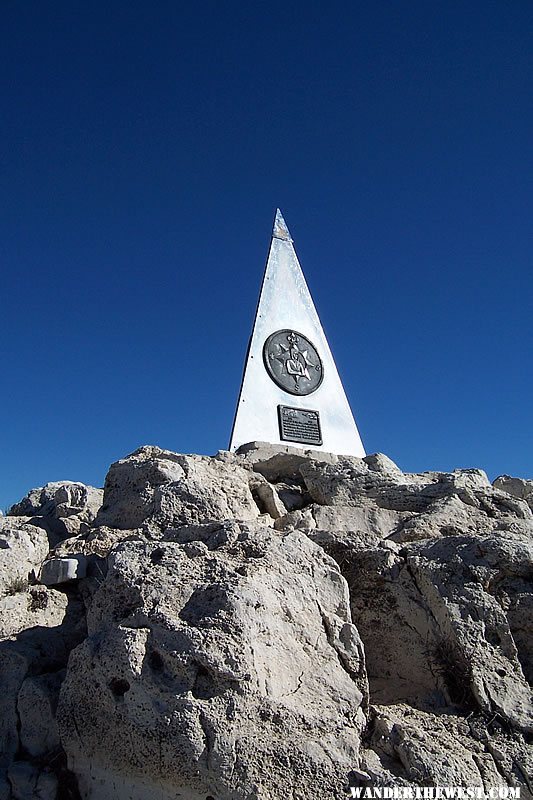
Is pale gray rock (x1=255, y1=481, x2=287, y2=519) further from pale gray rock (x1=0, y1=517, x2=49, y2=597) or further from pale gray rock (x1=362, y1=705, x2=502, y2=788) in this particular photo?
pale gray rock (x1=362, y1=705, x2=502, y2=788)

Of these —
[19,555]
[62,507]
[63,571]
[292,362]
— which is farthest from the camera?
[292,362]

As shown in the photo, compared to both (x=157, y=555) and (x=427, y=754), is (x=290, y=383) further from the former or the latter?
(x=427, y=754)

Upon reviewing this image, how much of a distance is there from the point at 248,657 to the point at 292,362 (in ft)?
25.1

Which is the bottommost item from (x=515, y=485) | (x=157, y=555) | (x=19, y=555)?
(x=157, y=555)

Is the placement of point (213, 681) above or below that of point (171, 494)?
below

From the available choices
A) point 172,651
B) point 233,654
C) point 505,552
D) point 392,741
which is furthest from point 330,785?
point 505,552

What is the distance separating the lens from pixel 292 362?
1005 centimetres

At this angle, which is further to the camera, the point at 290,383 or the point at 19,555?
the point at 290,383

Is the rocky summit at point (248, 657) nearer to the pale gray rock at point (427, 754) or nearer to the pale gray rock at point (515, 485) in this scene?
the pale gray rock at point (427, 754)

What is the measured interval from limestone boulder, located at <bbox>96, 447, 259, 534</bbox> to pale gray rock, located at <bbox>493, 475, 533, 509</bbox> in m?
3.90

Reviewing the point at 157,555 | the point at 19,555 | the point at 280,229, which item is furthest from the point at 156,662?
the point at 280,229

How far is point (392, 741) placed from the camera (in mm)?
2686

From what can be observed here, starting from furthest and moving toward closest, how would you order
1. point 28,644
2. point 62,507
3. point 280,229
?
point 280,229 < point 62,507 < point 28,644

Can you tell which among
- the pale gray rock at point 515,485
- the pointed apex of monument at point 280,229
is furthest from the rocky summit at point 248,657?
the pointed apex of monument at point 280,229
